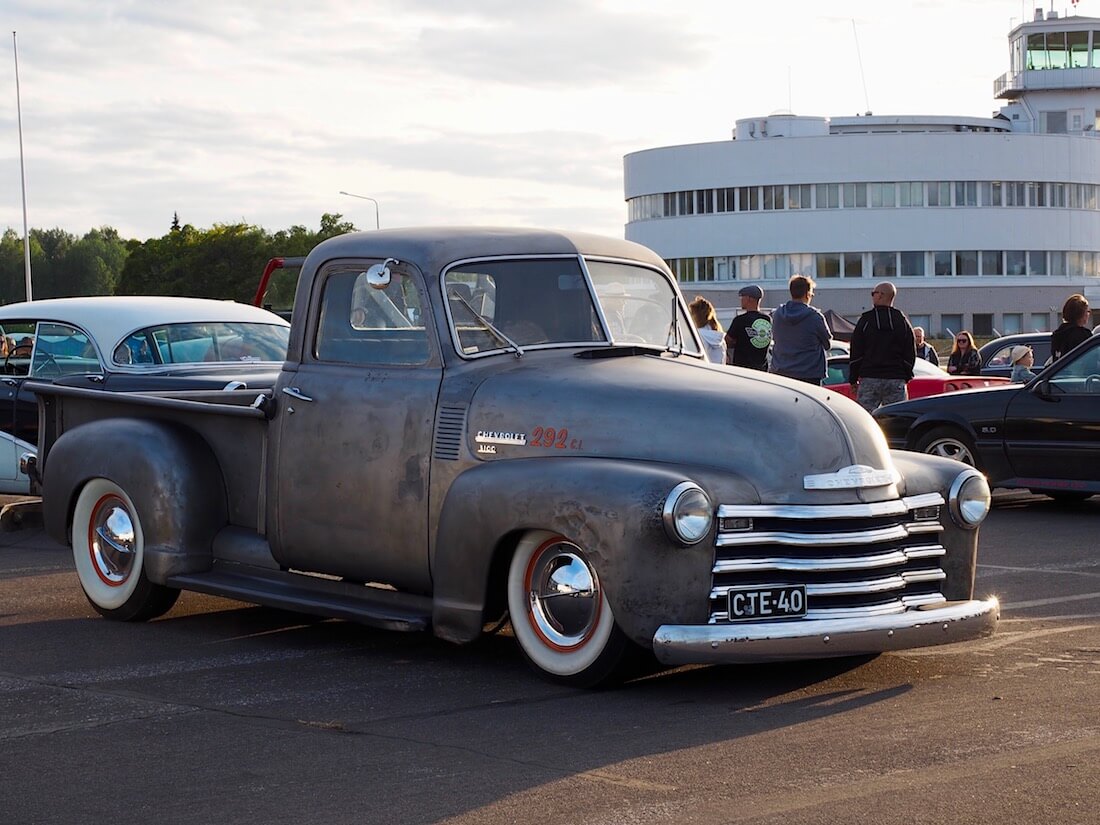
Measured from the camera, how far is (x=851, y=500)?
6.80 metres

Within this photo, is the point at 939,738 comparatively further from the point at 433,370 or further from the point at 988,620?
the point at 433,370

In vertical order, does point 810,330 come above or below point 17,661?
above

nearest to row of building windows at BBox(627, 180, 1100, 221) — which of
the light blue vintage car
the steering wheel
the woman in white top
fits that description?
the woman in white top

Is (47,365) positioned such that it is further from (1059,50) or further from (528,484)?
(1059,50)

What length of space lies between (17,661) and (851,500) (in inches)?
159

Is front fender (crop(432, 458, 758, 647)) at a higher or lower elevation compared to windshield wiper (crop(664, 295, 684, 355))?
lower

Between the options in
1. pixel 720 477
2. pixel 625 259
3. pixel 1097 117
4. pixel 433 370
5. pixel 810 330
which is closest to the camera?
pixel 720 477

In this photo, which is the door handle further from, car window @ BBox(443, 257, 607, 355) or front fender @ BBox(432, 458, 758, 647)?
front fender @ BBox(432, 458, 758, 647)

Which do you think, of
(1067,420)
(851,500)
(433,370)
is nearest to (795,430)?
(851,500)

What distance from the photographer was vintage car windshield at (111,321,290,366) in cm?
1318

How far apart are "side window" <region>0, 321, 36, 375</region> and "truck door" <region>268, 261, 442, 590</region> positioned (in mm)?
6305

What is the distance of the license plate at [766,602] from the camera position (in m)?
6.57

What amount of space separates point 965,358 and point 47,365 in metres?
14.2

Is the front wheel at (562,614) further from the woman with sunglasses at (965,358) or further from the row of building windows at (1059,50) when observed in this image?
the row of building windows at (1059,50)
